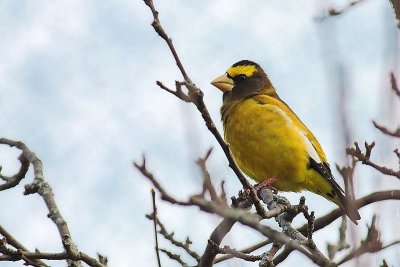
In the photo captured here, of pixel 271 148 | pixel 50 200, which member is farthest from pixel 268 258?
pixel 271 148

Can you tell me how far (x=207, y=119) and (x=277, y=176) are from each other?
3.21 m

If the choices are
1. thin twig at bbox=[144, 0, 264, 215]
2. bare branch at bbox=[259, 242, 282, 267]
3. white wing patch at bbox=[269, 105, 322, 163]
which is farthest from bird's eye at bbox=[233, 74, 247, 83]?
thin twig at bbox=[144, 0, 264, 215]

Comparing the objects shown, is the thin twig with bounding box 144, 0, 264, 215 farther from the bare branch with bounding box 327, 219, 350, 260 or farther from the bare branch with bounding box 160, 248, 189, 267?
the bare branch with bounding box 327, 219, 350, 260

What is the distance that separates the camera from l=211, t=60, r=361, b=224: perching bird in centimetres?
609

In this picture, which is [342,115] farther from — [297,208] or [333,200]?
[333,200]

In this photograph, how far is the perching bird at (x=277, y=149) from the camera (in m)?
6.09

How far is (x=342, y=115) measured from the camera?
1599mm

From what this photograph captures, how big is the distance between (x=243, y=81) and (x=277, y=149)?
156 cm

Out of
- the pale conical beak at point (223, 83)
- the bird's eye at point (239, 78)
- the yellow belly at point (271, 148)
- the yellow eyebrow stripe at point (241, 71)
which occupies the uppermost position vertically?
the yellow eyebrow stripe at point (241, 71)

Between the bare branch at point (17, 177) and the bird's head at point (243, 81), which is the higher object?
the bird's head at point (243, 81)

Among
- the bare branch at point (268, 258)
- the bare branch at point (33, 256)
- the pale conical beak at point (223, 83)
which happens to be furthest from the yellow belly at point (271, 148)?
the bare branch at point (33, 256)

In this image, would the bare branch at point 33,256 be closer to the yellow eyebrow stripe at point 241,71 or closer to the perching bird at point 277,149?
the perching bird at point 277,149

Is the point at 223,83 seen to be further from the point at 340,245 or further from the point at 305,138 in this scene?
the point at 340,245

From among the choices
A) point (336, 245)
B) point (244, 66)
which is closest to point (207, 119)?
point (336, 245)
